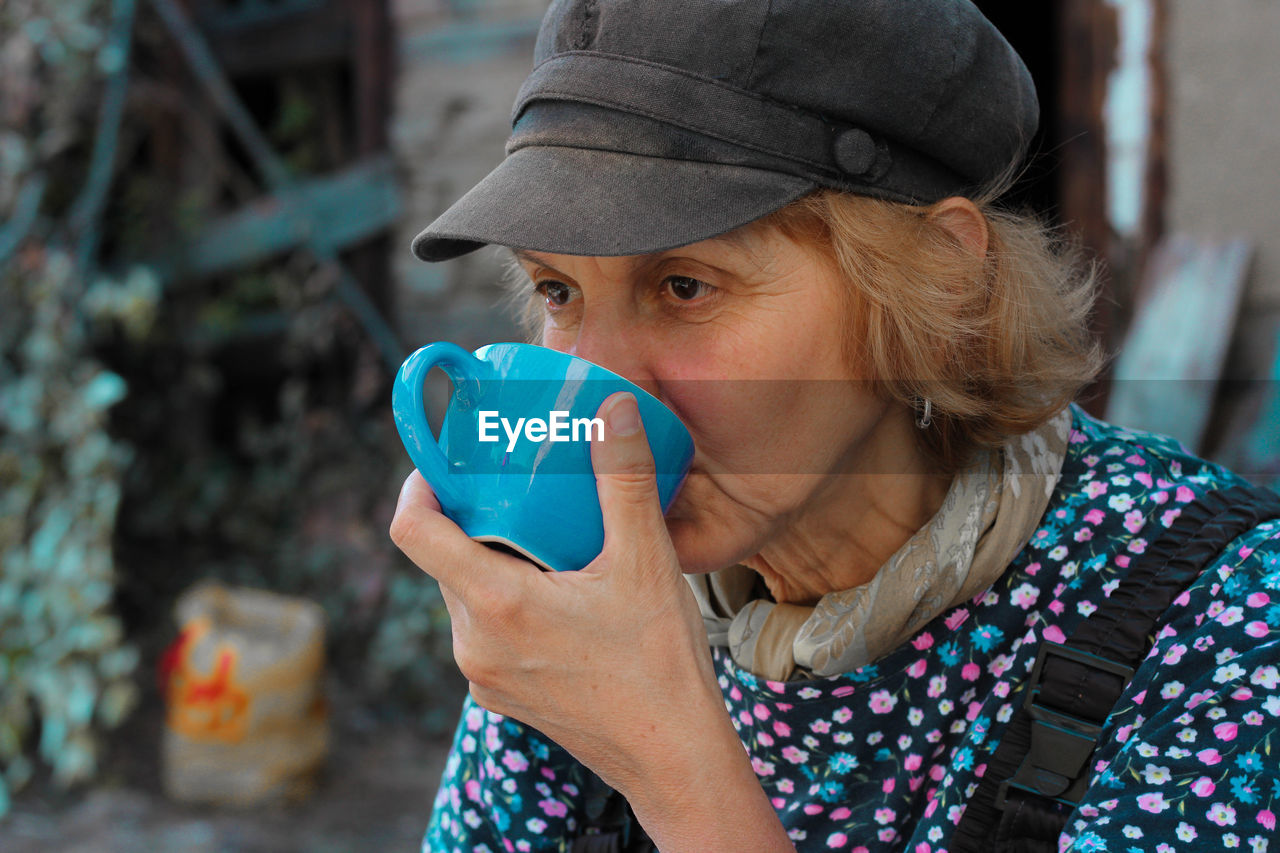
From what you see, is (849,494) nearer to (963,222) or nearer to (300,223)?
(963,222)

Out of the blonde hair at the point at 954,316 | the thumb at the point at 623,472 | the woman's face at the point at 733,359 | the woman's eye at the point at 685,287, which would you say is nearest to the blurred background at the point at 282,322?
the blonde hair at the point at 954,316

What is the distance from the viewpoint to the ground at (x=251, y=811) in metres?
3.23

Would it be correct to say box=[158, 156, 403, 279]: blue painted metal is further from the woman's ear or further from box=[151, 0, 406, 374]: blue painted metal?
the woman's ear

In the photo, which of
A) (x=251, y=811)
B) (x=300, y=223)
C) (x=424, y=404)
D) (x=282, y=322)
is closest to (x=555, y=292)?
(x=424, y=404)

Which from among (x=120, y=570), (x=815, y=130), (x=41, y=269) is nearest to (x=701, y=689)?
(x=815, y=130)

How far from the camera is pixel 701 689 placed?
959 millimetres

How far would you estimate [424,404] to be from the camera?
0.97 meters

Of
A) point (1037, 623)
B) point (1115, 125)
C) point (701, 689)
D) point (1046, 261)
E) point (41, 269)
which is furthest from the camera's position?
point (41, 269)

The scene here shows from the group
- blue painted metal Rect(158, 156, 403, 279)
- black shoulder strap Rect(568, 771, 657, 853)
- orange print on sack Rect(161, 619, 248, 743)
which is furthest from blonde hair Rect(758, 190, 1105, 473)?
blue painted metal Rect(158, 156, 403, 279)

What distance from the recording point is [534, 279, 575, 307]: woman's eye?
1194mm

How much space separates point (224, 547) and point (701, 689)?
3.96m

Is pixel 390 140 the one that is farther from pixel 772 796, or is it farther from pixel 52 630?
pixel 772 796

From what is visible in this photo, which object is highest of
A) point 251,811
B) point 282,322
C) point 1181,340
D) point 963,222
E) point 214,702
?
point 963,222

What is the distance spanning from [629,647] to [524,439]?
0.69 ft
